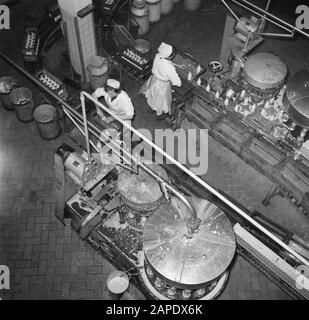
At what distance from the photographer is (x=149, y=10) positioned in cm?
1053

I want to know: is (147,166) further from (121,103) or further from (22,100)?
(22,100)

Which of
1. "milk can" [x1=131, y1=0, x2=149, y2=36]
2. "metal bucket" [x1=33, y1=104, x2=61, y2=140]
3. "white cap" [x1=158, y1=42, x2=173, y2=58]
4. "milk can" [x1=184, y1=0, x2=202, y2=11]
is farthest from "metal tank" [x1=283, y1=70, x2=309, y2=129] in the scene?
"milk can" [x1=184, y1=0, x2=202, y2=11]

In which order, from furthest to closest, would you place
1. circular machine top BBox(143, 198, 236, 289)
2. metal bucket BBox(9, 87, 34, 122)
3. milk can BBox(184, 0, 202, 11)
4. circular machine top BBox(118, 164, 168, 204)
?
milk can BBox(184, 0, 202, 11) → metal bucket BBox(9, 87, 34, 122) → circular machine top BBox(118, 164, 168, 204) → circular machine top BBox(143, 198, 236, 289)

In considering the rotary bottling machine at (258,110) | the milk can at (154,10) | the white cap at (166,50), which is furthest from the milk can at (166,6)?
the white cap at (166,50)

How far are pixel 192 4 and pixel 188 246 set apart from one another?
8.35m

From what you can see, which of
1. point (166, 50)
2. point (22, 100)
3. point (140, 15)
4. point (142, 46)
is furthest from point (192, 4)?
point (22, 100)

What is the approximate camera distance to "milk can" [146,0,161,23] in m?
10.4

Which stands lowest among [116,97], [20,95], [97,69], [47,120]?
[47,120]

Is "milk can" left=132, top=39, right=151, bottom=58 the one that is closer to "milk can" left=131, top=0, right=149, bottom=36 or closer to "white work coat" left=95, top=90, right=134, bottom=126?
"milk can" left=131, top=0, right=149, bottom=36

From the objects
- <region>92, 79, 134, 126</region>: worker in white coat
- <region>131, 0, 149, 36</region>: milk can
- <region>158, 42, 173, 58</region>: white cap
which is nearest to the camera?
<region>92, 79, 134, 126</region>: worker in white coat

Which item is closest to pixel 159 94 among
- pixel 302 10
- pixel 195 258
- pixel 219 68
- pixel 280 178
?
pixel 219 68

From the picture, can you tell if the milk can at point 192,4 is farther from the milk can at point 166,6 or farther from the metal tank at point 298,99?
the metal tank at point 298,99

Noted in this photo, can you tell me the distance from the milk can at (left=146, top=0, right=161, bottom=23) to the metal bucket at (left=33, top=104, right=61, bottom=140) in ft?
13.1

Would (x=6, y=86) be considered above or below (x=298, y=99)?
below
